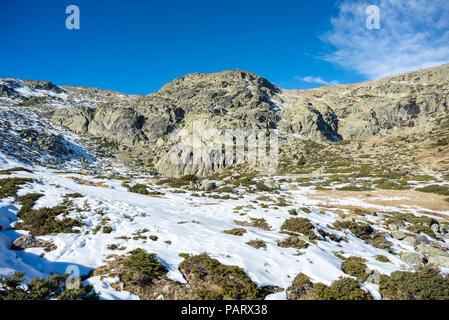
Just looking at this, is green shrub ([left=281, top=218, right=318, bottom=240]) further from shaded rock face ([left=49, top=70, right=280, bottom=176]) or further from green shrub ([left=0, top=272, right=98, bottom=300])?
shaded rock face ([left=49, top=70, right=280, bottom=176])

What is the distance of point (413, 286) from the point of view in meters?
8.28

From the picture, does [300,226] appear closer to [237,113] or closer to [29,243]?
[29,243]

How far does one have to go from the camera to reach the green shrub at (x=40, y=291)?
20.0 feet

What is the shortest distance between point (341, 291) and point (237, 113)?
114661 mm

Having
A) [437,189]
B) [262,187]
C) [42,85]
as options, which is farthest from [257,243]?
[42,85]

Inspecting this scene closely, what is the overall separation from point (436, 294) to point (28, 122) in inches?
4859

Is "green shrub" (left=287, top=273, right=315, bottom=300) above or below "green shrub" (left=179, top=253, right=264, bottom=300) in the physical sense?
below

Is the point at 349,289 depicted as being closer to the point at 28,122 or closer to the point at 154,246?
the point at 154,246

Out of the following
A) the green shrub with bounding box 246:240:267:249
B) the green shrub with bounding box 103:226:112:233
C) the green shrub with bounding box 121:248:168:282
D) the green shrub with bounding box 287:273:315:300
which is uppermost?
the green shrub with bounding box 103:226:112:233

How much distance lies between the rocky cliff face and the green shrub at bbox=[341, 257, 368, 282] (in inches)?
3021

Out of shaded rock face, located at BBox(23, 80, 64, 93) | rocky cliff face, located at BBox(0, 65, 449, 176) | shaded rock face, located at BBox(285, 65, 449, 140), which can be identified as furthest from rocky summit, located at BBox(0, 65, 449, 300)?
shaded rock face, located at BBox(23, 80, 64, 93)

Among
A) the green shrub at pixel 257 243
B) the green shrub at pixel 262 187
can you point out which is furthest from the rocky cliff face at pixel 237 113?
the green shrub at pixel 257 243

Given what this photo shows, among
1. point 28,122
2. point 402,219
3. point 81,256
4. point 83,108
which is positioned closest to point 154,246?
point 81,256

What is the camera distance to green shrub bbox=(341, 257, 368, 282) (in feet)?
31.3
